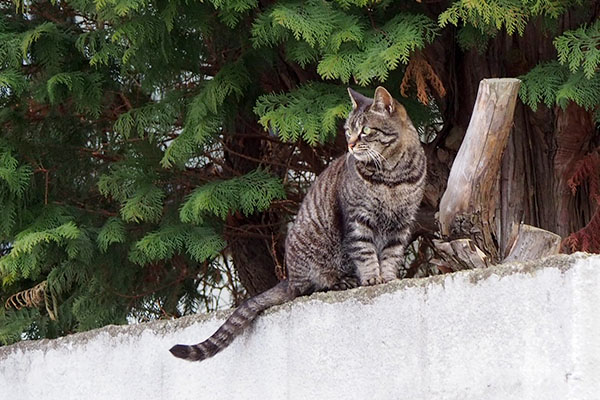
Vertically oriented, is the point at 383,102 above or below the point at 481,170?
above

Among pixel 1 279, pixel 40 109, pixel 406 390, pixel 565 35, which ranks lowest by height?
pixel 406 390

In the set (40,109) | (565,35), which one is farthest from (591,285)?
(40,109)

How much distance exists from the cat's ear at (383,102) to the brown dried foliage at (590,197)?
970 millimetres

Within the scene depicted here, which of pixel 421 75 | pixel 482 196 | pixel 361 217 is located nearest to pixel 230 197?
pixel 361 217

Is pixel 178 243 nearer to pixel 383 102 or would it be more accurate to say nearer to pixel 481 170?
pixel 383 102

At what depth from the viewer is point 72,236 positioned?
223 inches

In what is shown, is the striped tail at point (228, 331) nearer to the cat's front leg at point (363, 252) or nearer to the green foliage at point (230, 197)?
the cat's front leg at point (363, 252)

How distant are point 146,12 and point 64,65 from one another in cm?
82

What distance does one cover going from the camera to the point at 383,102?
4785 mm

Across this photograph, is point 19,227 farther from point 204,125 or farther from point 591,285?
point 591,285

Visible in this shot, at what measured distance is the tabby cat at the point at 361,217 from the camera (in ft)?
15.4

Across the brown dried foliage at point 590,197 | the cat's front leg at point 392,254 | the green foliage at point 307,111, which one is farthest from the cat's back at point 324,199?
the brown dried foliage at point 590,197

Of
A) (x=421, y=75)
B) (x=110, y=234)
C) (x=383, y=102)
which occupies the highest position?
(x=421, y=75)

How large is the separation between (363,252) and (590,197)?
134cm
